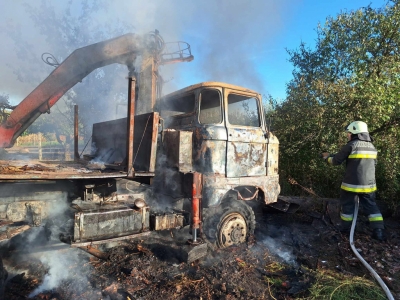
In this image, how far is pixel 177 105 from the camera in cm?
491

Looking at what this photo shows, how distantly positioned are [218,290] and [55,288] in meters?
1.93

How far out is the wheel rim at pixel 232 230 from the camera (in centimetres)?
416

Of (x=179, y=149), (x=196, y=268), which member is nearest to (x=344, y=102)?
(x=179, y=149)

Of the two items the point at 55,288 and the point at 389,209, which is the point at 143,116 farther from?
the point at 389,209

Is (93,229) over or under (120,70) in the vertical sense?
under

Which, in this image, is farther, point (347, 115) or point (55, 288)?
point (347, 115)

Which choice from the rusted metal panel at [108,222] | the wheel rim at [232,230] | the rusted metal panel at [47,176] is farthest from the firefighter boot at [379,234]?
the rusted metal panel at [47,176]

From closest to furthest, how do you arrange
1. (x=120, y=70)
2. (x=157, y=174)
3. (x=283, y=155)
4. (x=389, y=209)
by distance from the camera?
(x=157, y=174) < (x=389, y=209) < (x=283, y=155) < (x=120, y=70)

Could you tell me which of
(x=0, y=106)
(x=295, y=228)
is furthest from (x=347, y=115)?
(x=0, y=106)

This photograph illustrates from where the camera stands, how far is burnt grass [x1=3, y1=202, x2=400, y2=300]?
303 centimetres

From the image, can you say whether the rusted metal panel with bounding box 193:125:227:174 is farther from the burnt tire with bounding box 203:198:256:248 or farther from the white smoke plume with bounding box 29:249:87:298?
the white smoke plume with bounding box 29:249:87:298

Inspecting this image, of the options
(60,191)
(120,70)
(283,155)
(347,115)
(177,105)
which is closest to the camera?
(60,191)

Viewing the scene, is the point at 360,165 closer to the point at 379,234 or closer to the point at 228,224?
the point at 379,234

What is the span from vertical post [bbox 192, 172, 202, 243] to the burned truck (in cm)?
1
